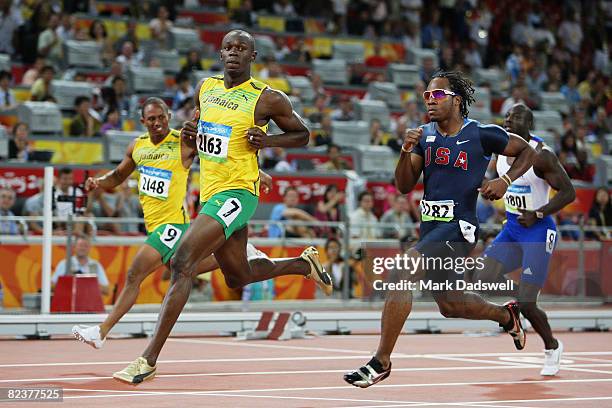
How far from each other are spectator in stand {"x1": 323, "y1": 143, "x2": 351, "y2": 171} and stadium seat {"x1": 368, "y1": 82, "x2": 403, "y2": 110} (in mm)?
5009

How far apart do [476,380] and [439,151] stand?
211cm

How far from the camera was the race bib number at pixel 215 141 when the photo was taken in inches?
372

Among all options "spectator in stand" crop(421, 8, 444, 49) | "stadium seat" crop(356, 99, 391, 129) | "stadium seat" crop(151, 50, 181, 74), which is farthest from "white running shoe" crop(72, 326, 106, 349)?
"spectator in stand" crop(421, 8, 444, 49)

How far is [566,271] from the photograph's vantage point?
62.6ft

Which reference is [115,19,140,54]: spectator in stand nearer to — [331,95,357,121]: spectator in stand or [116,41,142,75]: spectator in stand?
[116,41,142,75]: spectator in stand

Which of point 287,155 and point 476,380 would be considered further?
point 287,155

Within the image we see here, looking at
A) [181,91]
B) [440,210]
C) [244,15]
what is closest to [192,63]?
[181,91]

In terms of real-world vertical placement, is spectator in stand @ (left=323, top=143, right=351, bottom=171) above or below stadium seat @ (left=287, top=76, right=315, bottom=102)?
below

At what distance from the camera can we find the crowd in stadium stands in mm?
19203

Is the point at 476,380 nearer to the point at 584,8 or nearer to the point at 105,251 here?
the point at 105,251

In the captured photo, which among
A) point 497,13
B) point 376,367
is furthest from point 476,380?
point 497,13

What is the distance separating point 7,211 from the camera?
16.0 metres

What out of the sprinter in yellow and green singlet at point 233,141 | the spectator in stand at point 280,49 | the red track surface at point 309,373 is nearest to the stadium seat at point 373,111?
the spectator in stand at point 280,49

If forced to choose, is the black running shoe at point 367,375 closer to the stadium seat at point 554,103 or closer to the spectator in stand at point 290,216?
the spectator in stand at point 290,216
